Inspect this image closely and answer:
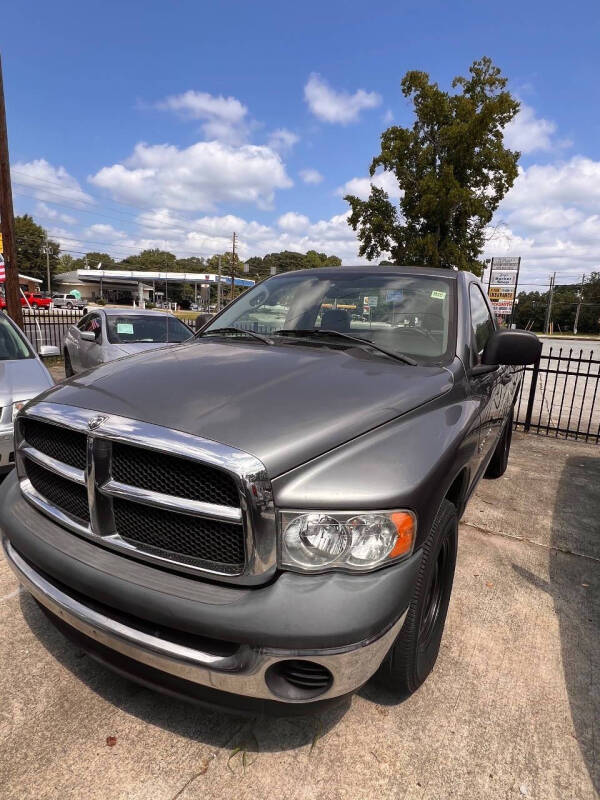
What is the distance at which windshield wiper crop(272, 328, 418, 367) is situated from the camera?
243cm

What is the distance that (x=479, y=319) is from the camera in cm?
319

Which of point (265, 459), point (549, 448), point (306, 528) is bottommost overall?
point (549, 448)

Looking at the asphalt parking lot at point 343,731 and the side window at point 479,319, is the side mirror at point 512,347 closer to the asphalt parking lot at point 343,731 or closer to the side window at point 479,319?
the side window at point 479,319

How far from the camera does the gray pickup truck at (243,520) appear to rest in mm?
1449

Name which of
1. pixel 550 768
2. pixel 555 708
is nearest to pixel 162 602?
pixel 550 768

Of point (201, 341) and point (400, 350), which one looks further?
point (201, 341)

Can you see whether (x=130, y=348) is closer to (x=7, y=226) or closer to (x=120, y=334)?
(x=120, y=334)

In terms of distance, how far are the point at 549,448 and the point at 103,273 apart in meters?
70.5

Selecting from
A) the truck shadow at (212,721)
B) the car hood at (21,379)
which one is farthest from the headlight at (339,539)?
the car hood at (21,379)

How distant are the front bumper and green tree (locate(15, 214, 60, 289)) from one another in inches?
3725

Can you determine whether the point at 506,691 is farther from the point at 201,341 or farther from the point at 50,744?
the point at 201,341

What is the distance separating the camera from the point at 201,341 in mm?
2865

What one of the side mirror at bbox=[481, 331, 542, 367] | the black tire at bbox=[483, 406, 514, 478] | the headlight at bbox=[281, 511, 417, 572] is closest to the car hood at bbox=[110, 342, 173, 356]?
the black tire at bbox=[483, 406, 514, 478]

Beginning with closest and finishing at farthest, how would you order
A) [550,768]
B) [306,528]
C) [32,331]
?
1. [306,528]
2. [550,768]
3. [32,331]
